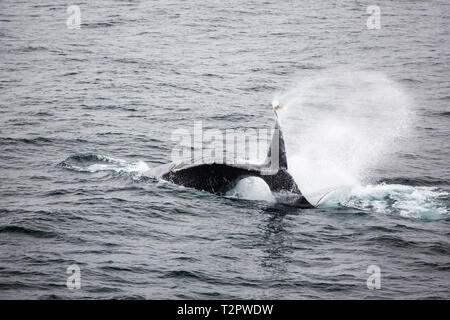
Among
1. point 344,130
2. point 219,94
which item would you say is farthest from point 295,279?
point 219,94

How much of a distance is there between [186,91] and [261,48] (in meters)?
14.4

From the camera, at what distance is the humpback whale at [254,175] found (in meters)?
20.6

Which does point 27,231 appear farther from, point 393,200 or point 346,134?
point 346,134

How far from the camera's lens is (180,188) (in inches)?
895

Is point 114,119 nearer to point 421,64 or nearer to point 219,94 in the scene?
point 219,94

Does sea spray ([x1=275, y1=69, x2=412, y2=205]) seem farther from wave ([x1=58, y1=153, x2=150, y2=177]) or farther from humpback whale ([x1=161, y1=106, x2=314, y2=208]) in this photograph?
wave ([x1=58, y1=153, x2=150, y2=177])

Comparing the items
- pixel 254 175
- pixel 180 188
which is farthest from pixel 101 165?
pixel 254 175

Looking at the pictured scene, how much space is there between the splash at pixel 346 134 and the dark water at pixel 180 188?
1.57ft

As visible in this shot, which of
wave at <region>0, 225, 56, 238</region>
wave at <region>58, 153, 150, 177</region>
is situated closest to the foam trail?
wave at <region>58, 153, 150, 177</region>

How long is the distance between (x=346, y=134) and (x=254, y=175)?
44.7 feet

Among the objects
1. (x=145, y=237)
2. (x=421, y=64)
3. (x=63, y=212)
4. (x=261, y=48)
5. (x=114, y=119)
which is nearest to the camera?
(x=145, y=237)

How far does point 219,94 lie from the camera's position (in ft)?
131

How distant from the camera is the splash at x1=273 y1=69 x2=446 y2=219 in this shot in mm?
22750

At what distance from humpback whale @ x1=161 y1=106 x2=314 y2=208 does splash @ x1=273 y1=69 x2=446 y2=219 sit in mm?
1375
